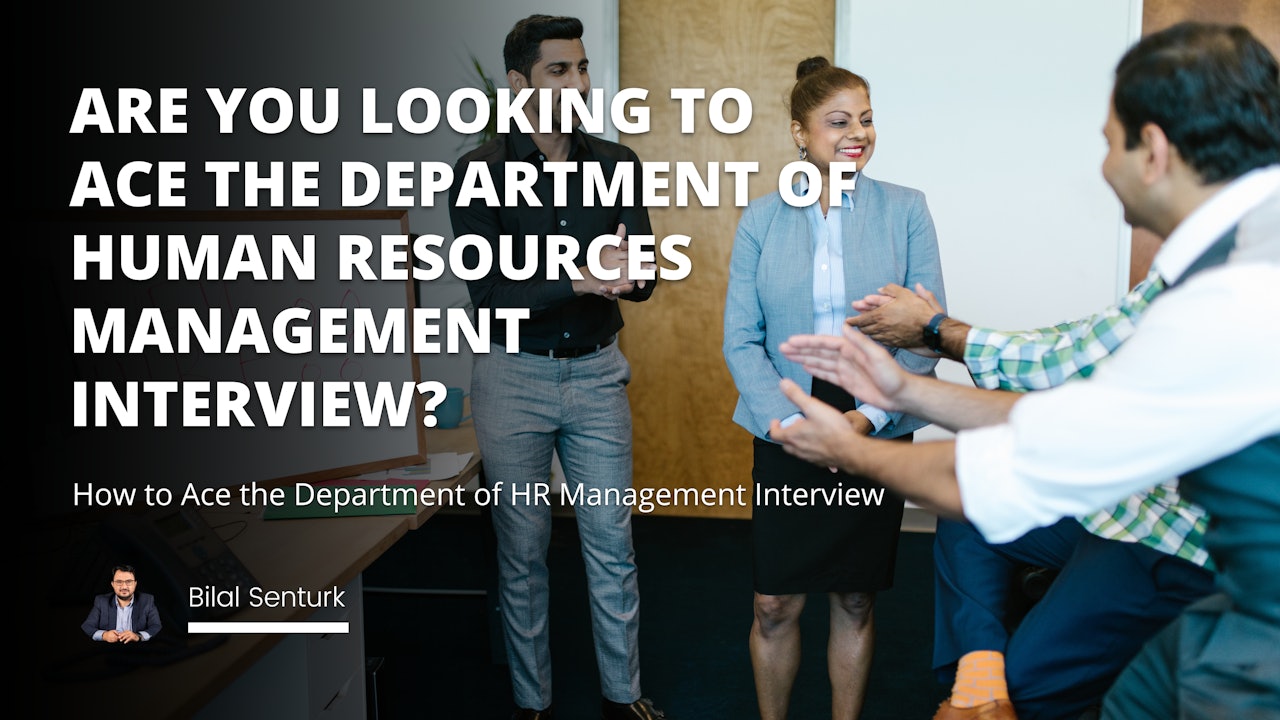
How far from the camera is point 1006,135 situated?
377 cm

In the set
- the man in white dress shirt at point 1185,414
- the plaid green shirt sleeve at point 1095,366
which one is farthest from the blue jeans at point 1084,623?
the man in white dress shirt at point 1185,414

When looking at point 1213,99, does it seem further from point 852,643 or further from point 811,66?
point 852,643

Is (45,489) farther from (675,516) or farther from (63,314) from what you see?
(675,516)

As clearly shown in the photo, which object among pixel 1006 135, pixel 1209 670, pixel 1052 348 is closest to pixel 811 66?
pixel 1052 348

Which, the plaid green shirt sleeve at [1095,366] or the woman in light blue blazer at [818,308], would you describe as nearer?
the plaid green shirt sleeve at [1095,366]

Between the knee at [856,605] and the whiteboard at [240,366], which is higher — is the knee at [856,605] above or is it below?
below

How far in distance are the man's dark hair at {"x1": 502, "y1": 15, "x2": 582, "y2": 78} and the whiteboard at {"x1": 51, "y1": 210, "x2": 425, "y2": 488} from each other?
1.67 feet

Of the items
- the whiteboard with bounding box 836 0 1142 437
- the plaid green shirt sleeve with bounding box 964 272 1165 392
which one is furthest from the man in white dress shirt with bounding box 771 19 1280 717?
the whiteboard with bounding box 836 0 1142 437

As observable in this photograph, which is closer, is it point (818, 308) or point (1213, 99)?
point (1213, 99)

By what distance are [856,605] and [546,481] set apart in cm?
76

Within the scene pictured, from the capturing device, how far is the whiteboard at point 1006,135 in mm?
3709

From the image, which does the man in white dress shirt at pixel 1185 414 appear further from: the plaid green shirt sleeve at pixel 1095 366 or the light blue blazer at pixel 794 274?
the light blue blazer at pixel 794 274

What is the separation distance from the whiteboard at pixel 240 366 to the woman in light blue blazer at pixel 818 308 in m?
0.71

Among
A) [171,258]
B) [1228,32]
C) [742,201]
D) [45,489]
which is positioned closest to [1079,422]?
[1228,32]
